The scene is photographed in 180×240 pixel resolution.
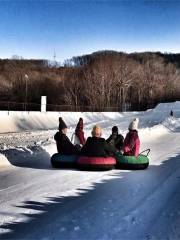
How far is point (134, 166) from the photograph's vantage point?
10.3 metres

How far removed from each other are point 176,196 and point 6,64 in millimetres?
100936

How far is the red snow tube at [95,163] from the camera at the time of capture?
9773mm

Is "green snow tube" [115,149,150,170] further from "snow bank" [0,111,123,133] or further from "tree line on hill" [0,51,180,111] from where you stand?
"tree line on hill" [0,51,180,111]

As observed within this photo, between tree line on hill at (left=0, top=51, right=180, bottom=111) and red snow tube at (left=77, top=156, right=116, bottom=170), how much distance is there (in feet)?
177

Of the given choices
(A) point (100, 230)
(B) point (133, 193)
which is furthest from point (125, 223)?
(B) point (133, 193)

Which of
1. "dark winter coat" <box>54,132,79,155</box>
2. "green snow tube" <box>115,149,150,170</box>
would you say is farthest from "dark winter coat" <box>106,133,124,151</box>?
"dark winter coat" <box>54,132,79,155</box>

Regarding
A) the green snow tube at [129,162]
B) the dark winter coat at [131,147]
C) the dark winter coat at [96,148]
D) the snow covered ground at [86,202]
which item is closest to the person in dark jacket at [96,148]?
the dark winter coat at [96,148]

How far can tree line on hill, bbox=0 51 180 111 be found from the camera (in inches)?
3253

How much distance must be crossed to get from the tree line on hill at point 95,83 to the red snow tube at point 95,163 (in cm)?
5396

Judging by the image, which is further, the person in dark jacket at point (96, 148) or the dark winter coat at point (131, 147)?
the dark winter coat at point (131, 147)

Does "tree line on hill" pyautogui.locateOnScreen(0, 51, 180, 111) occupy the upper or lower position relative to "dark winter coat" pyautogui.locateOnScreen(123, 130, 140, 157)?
upper

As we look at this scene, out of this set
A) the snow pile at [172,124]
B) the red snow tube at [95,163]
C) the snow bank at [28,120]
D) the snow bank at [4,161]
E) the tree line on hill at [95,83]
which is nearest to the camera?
the red snow tube at [95,163]

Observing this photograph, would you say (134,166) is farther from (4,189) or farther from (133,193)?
(4,189)

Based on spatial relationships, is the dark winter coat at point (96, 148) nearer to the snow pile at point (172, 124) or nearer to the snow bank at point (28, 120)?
the snow pile at point (172, 124)
